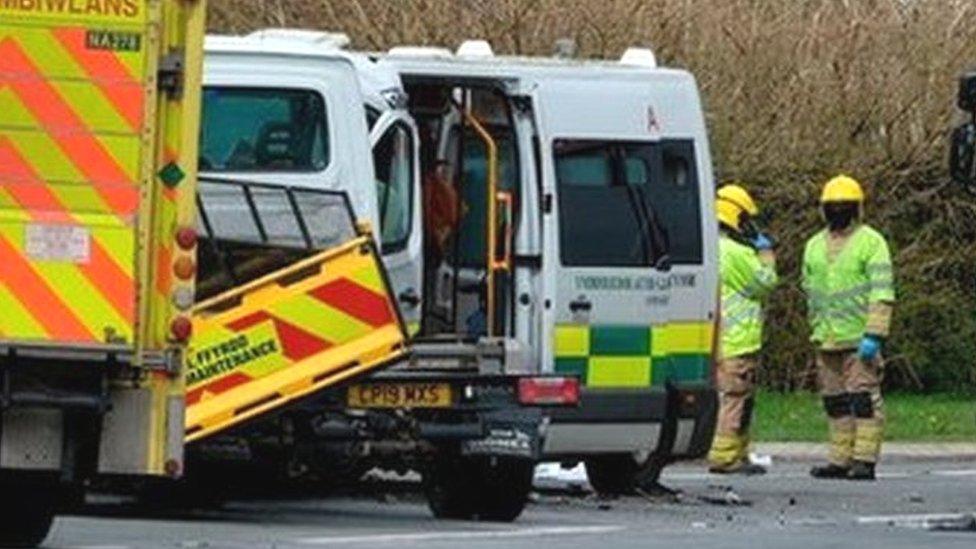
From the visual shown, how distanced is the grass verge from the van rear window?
5.92 metres

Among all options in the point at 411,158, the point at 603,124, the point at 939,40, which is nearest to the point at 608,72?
the point at 603,124

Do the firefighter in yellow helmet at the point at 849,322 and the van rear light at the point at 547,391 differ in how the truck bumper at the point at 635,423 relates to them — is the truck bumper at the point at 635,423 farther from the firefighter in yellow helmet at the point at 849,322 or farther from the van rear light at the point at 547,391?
the firefighter in yellow helmet at the point at 849,322

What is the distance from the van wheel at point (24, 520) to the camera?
14531 mm

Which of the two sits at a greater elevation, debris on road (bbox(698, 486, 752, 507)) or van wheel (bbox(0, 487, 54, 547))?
debris on road (bbox(698, 486, 752, 507))

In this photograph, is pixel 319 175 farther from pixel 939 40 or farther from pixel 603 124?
pixel 939 40

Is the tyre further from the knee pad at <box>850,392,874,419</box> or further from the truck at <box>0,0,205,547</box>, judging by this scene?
the knee pad at <box>850,392,874,419</box>

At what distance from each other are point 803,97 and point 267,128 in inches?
512

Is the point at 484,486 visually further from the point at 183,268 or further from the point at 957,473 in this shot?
the point at 957,473

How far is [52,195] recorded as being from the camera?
43.9ft

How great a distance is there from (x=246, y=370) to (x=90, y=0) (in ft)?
10.5

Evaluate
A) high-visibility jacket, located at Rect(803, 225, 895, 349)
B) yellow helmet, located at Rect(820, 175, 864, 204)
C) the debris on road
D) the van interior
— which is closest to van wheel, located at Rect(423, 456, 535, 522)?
the van interior

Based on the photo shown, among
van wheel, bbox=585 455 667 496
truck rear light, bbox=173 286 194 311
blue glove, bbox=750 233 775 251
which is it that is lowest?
van wheel, bbox=585 455 667 496

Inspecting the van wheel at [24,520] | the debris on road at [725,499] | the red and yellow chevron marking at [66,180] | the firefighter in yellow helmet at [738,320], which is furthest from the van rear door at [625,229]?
the red and yellow chevron marking at [66,180]

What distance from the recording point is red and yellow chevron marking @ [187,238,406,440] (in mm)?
16188
